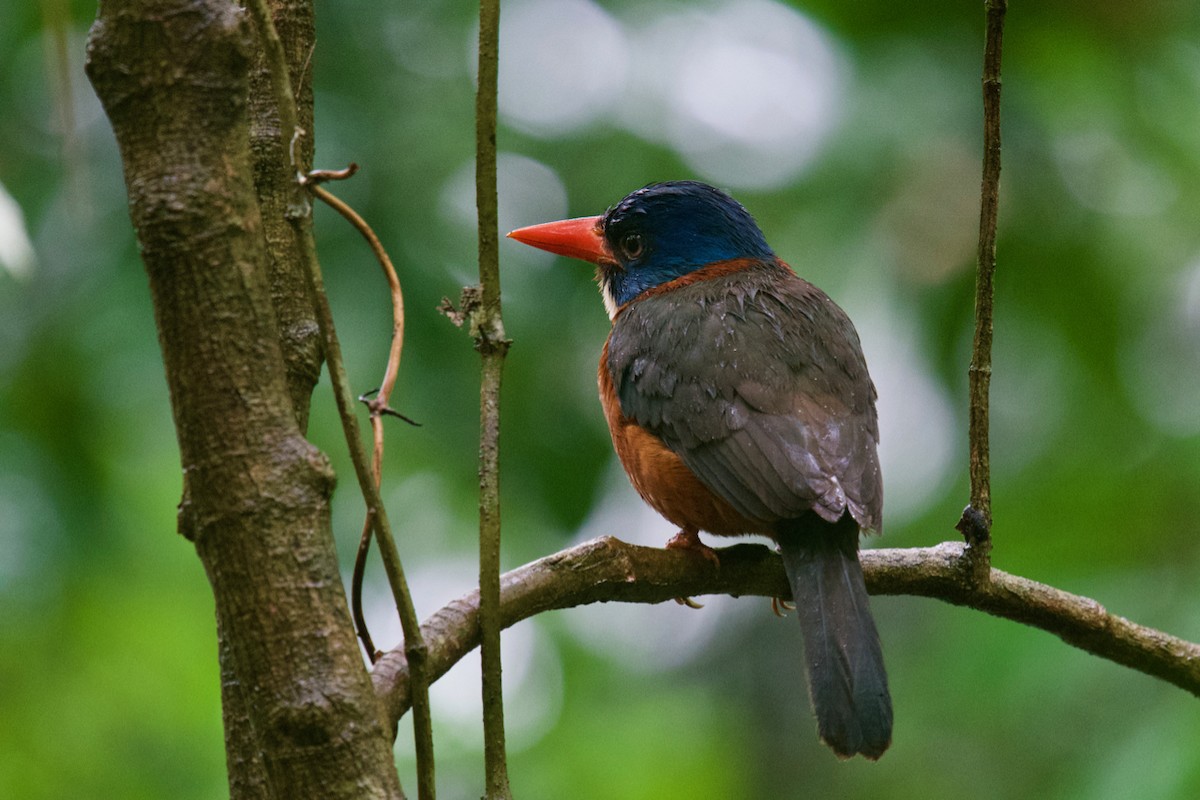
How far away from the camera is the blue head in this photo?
3.80 meters

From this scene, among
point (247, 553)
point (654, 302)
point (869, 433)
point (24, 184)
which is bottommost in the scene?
point (247, 553)

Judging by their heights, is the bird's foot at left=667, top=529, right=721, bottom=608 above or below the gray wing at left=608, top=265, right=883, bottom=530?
below

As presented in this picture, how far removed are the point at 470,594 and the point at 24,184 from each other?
2395 millimetres

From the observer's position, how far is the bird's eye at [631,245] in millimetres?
3840

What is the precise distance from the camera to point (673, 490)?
3.02 m

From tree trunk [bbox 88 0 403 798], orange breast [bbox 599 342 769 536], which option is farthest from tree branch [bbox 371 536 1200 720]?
tree trunk [bbox 88 0 403 798]

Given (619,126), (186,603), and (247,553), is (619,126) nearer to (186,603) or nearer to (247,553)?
(186,603)

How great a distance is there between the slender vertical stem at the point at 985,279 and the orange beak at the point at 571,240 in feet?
5.79

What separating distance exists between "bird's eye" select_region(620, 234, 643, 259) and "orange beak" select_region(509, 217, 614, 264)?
0.15ft

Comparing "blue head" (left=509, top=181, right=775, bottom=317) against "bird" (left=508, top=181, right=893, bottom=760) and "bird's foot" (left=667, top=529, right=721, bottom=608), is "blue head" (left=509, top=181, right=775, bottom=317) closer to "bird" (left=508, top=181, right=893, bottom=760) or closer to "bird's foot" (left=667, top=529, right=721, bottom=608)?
"bird" (left=508, top=181, right=893, bottom=760)

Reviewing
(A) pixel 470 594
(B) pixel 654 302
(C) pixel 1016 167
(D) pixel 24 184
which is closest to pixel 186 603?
(D) pixel 24 184

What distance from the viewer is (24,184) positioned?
3594 millimetres

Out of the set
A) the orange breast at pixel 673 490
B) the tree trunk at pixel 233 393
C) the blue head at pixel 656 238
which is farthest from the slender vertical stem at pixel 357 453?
the blue head at pixel 656 238

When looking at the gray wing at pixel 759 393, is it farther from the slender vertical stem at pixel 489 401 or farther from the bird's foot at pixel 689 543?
the slender vertical stem at pixel 489 401
